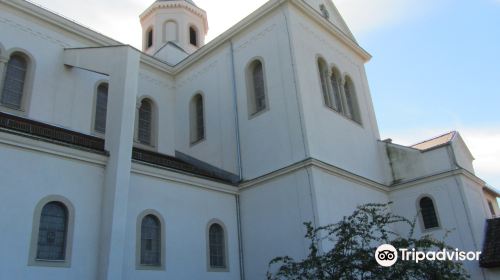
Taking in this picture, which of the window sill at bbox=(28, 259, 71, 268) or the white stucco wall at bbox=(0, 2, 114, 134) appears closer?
the window sill at bbox=(28, 259, 71, 268)

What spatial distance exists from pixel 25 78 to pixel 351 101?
12.6 metres

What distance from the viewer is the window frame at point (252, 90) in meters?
15.9

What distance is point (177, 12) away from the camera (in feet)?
83.6

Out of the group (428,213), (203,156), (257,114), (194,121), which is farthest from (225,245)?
(428,213)

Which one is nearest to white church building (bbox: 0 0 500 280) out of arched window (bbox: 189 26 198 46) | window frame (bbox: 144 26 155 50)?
arched window (bbox: 189 26 198 46)

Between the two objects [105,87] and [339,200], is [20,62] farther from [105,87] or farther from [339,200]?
[339,200]

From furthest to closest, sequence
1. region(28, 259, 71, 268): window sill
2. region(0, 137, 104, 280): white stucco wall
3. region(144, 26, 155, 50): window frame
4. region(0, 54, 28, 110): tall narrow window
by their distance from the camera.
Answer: region(144, 26, 155, 50): window frame < region(0, 54, 28, 110): tall narrow window < region(28, 259, 71, 268): window sill < region(0, 137, 104, 280): white stucco wall

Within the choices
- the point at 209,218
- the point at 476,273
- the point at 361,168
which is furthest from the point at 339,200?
the point at 476,273

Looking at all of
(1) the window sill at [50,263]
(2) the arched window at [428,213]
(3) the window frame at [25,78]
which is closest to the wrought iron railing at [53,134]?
(3) the window frame at [25,78]

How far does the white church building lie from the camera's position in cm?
1059

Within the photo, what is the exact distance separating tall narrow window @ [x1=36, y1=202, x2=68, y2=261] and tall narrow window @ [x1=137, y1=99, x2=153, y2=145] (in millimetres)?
7347

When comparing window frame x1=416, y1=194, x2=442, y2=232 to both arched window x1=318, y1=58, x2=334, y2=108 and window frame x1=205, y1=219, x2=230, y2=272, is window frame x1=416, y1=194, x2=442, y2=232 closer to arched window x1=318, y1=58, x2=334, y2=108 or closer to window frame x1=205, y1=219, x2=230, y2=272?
arched window x1=318, y1=58, x2=334, y2=108

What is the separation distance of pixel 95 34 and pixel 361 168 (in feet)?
38.7

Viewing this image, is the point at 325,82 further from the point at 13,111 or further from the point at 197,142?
the point at 13,111
